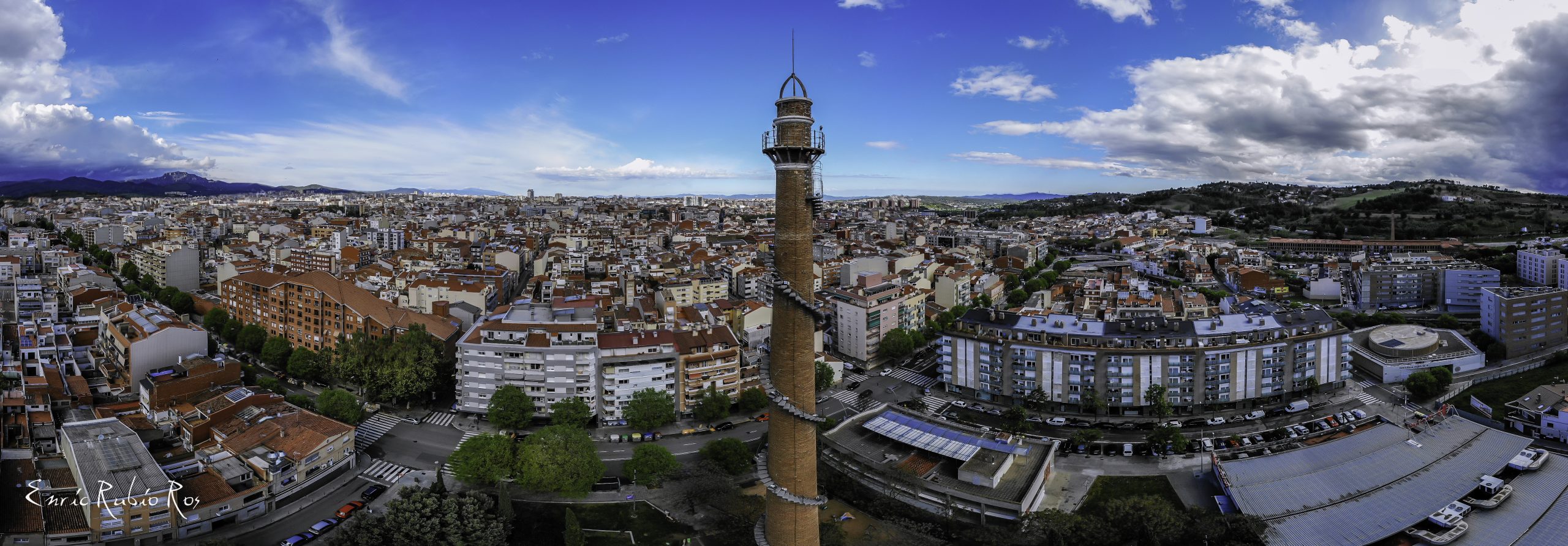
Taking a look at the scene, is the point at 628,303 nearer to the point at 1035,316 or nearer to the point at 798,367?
the point at 1035,316

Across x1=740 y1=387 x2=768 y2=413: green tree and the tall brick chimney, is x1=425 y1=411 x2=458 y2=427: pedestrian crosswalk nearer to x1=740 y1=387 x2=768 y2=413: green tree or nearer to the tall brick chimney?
x1=740 y1=387 x2=768 y2=413: green tree

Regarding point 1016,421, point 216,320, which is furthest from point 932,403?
point 216,320

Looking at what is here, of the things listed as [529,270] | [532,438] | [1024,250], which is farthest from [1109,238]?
[532,438]

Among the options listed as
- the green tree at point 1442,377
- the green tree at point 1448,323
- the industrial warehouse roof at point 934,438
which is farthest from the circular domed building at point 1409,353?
the industrial warehouse roof at point 934,438

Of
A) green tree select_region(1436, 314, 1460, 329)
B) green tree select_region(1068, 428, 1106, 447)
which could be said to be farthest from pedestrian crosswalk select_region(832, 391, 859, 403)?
green tree select_region(1436, 314, 1460, 329)

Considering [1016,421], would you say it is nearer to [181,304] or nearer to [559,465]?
[559,465]
